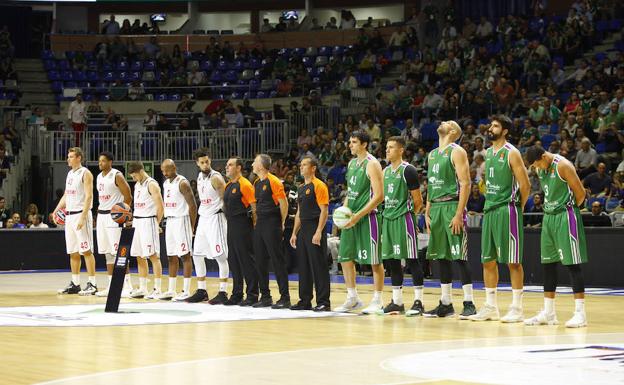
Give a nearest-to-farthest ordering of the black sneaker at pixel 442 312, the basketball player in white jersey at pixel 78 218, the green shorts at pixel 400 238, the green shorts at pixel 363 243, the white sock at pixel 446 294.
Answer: the black sneaker at pixel 442 312 → the white sock at pixel 446 294 → the green shorts at pixel 400 238 → the green shorts at pixel 363 243 → the basketball player in white jersey at pixel 78 218

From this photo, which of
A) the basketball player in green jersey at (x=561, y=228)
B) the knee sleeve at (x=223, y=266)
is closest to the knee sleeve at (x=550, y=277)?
the basketball player in green jersey at (x=561, y=228)

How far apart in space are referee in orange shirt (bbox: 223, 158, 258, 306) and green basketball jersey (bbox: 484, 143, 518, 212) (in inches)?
140

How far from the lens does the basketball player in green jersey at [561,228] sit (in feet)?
40.1

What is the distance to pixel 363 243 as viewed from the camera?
14.1m

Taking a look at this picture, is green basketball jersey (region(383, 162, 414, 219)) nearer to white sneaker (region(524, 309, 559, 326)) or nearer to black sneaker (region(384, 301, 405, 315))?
black sneaker (region(384, 301, 405, 315))

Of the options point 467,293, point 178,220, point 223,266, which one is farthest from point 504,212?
point 178,220

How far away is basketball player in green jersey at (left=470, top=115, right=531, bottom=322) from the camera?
1270cm

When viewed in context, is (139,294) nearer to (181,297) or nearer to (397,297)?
(181,297)

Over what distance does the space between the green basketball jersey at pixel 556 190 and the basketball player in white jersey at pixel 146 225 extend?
6.58 metres

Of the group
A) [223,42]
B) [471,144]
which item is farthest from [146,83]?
[471,144]

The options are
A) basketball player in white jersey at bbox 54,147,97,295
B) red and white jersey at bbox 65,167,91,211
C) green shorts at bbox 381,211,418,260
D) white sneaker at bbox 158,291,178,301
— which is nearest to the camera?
green shorts at bbox 381,211,418,260

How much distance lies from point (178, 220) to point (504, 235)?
5634 millimetres

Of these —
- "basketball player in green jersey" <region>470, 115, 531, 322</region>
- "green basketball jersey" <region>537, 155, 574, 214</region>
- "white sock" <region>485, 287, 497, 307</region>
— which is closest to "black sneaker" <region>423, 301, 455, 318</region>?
"basketball player in green jersey" <region>470, 115, 531, 322</region>

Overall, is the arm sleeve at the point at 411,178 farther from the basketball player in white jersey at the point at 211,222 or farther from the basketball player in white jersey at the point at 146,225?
the basketball player in white jersey at the point at 146,225
